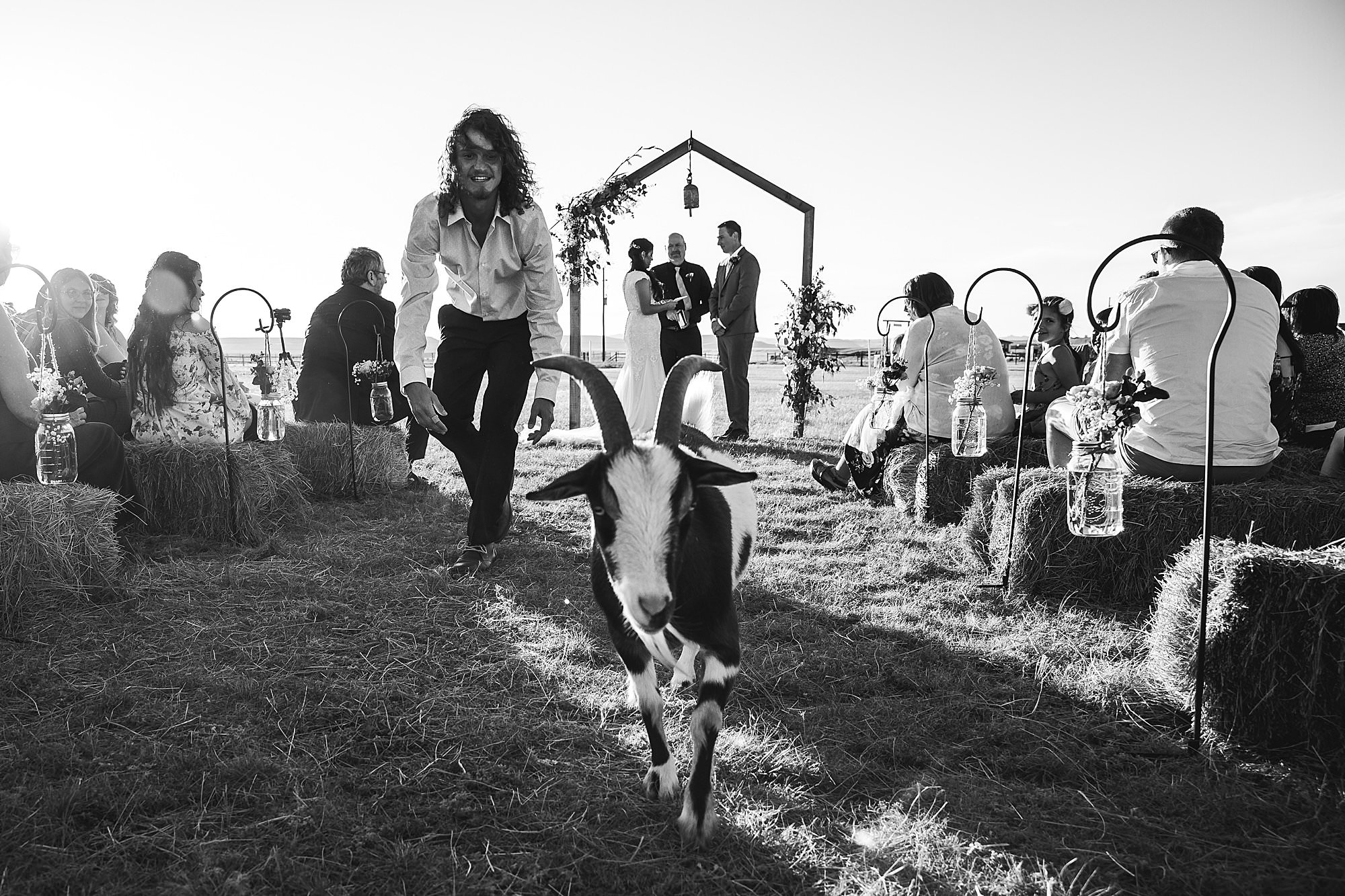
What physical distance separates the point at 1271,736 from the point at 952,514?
3.82 m

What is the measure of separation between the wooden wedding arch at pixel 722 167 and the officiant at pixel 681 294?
185 centimetres

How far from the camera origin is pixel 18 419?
539 centimetres

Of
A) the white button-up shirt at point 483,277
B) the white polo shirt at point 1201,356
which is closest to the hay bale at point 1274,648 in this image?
the white polo shirt at point 1201,356

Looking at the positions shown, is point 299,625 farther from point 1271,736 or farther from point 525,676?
point 1271,736

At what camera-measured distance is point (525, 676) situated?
4.14 metres

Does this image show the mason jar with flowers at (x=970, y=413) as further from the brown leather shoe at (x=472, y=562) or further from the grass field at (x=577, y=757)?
the brown leather shoe at (x=472, y=562)

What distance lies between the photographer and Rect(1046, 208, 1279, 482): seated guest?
459 cm

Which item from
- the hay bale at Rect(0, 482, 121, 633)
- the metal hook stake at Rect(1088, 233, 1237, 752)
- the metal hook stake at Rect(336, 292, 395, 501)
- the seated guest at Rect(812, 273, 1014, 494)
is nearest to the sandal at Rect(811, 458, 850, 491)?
the seated guest at Rect(812, 273, 1014, 494)

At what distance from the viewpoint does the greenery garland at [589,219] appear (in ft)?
42.0

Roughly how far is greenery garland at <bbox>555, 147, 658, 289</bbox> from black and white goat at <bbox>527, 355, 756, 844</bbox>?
9963mm

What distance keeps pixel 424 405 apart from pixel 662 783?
3.04 meters

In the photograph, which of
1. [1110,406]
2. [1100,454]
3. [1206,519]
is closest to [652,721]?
[1206,519]

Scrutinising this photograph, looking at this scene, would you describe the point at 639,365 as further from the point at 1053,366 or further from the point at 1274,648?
the point at 1274,648

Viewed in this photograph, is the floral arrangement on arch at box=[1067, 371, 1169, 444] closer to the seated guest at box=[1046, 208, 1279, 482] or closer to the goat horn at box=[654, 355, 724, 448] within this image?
the seated guest at box=[1046, 208, 1279, 482]
